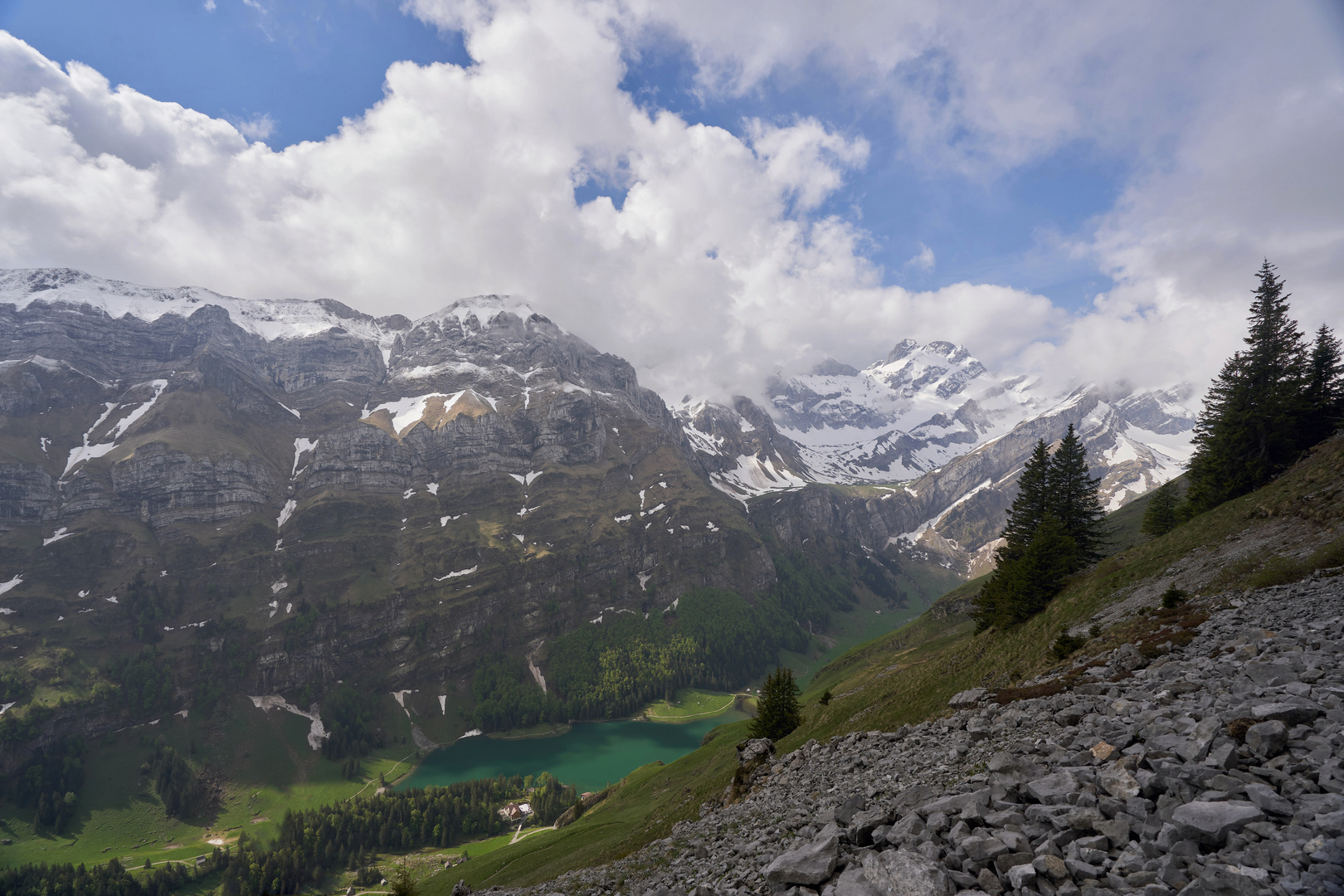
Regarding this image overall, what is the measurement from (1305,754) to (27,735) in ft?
895

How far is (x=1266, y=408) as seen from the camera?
45219 millimetres

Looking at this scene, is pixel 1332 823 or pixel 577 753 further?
pixel 577 753

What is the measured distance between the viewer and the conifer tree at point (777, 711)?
43875mm

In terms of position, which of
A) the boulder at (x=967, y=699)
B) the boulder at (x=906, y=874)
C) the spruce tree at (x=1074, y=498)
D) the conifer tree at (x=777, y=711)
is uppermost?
the spruce tree at (x=1074, y=498)

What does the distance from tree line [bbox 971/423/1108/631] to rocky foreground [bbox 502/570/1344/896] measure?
19.0 metres

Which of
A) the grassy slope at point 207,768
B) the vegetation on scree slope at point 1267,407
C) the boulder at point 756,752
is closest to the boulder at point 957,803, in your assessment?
the boulder at point 756,752

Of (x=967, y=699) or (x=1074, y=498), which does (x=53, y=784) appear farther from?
(x=1074, y=498)

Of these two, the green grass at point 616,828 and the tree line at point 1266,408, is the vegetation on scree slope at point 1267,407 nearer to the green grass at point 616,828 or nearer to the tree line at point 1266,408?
the tree line at point 1266,408

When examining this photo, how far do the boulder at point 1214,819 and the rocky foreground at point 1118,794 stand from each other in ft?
0.08

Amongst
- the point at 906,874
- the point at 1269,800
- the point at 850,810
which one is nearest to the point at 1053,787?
the point at 906,874

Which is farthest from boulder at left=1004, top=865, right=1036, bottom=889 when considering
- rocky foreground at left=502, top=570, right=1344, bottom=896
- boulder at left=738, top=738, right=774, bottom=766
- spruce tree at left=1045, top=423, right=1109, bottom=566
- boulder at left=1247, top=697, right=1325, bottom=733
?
spruce tree at left=1045, top=423, right=1109, bottom=566

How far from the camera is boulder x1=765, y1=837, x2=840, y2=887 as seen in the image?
37.7 feet

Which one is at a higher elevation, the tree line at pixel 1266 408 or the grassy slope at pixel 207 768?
the tree line at pixel 1266 408

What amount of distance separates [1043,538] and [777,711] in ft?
82.6
